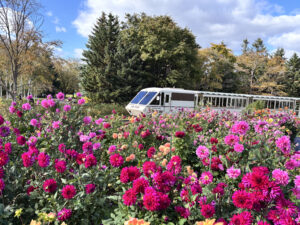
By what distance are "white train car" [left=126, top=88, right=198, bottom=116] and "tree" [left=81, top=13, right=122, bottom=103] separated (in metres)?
4.53

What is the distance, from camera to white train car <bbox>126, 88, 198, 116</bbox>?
599 inches

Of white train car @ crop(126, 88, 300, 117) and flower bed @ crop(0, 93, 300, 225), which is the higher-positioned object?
white train car @ crop(126, 88, 300, 117)

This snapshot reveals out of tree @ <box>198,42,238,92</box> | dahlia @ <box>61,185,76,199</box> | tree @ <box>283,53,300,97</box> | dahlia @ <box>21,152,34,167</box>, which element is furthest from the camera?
tree @ <box>283,53,300,97</box>

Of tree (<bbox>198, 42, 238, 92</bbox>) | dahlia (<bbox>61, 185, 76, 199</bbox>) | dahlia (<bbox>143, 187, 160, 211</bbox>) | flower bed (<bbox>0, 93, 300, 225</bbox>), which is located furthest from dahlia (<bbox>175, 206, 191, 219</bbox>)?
tree (<bbox>198, 42, 238, 92</bbox>)

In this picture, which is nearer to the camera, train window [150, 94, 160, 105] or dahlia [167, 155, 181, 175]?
dahlia [167, 155, 181, 175]

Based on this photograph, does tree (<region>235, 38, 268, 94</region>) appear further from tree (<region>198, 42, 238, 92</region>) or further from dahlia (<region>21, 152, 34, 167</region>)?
dahlia (<region>21, 152, 34, 167</region>)

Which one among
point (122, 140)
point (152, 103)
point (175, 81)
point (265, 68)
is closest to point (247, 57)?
point (265, 68)

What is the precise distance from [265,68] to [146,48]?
20.4 metres

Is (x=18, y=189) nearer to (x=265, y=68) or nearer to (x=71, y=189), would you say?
(x=71, y=189)

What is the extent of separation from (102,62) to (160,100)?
362 inches

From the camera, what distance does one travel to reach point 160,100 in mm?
15844

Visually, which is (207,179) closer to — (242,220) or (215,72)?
(242,220)

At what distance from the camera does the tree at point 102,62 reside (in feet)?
65.7

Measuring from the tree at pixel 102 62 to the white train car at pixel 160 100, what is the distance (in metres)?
4.53
